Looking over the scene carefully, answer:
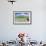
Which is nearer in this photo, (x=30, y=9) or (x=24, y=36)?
(x=24, y=36)

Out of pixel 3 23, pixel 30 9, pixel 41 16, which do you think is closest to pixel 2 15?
pixel 3 23

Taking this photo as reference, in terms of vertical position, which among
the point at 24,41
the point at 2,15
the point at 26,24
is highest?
the point at 2,15

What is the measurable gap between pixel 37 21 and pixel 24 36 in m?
2.12

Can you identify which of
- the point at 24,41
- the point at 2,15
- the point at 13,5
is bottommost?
the point at 24,41

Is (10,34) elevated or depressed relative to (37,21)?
depressed

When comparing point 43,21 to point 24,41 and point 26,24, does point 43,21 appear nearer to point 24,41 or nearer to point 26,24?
point 26,24

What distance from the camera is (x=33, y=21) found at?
19.4 feet

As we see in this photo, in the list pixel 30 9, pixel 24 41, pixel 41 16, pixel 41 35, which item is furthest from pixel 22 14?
pixel 24 41

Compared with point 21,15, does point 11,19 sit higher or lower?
lower

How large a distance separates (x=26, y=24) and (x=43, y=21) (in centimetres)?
76

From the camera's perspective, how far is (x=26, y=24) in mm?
5930

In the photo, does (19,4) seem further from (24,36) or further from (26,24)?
(24,36)

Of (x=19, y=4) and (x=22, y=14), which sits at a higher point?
(x=19, y=4)

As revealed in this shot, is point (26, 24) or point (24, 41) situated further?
point (26, 24)
